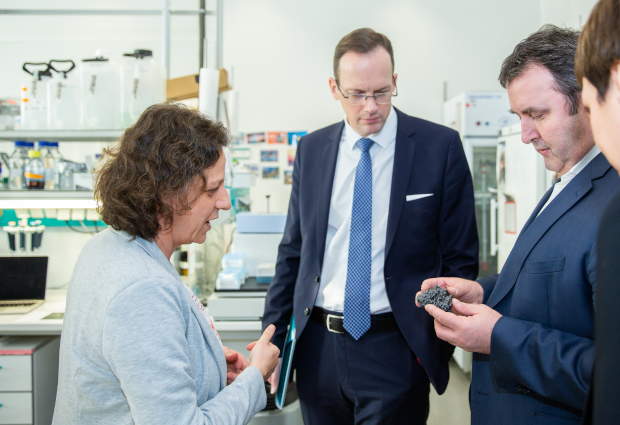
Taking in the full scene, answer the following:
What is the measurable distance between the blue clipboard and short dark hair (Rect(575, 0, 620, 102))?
1159 millimetres

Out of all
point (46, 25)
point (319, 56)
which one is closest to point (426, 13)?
point (319, 56)

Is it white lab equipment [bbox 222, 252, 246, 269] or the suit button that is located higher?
white lab equipment [bbox 222, 252, 246, 269]

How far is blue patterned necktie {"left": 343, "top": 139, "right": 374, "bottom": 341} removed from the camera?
1.42m

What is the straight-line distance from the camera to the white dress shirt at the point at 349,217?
4.83 feet

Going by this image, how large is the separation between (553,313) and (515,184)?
2.74 m

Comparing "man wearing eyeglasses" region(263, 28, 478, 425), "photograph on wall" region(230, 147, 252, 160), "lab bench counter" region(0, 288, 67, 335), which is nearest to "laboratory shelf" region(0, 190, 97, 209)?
"lab bench counter" region(0, 288, 67, 335)

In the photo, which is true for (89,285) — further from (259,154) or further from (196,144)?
(259,154)

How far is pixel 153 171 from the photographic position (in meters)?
0.90

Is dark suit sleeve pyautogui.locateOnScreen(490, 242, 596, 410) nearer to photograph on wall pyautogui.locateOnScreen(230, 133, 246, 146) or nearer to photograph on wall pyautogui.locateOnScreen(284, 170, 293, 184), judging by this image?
photograph on wall pyautogui.locateOnScreen(230, 133, 246, 146)

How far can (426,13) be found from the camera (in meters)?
5.18

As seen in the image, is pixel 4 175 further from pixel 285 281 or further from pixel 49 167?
pixel 285 281

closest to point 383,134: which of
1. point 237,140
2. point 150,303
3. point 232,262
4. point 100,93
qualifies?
point 150,303

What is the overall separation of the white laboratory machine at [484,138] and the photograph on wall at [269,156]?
2.05 metres

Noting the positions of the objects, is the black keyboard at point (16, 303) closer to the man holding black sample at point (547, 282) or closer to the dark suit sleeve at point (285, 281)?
the dark suit sleeve at point (285, 281)
